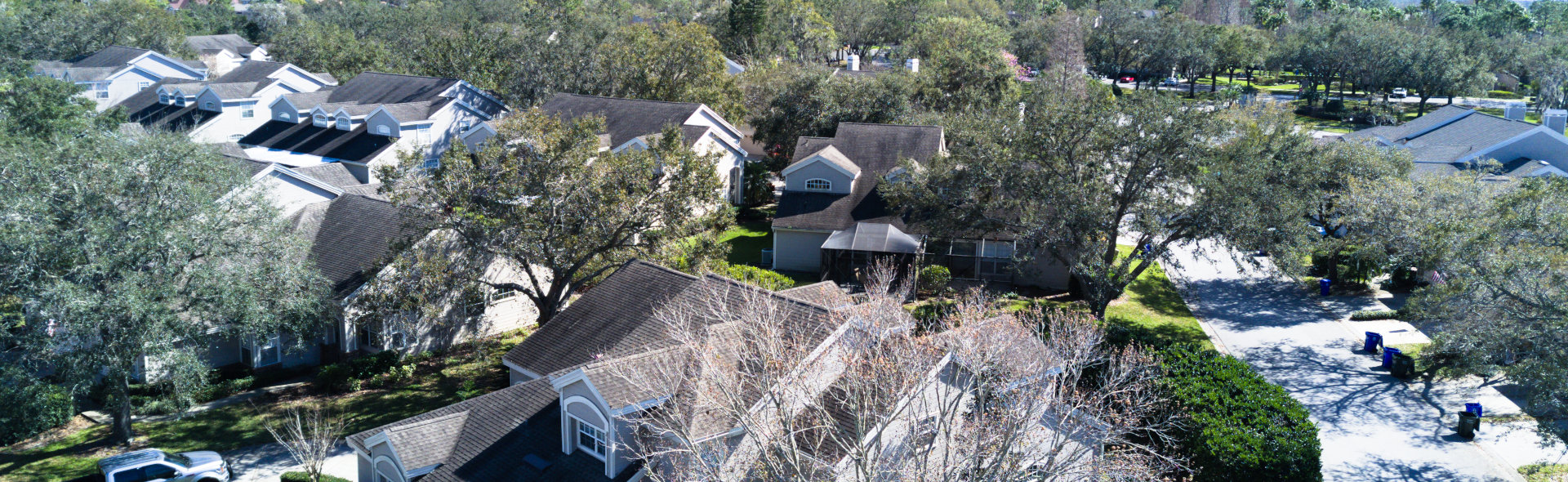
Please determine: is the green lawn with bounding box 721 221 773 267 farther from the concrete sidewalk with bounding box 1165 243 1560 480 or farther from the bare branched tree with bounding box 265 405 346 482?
the bare branched tree with bounding box 265 405 346 482

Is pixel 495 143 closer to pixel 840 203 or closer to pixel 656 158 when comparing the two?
pixel 656 158

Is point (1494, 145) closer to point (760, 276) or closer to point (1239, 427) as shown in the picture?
point (1239, 427)

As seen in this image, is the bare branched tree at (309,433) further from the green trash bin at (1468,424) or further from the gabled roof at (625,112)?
the green trash bin at (1468,424)

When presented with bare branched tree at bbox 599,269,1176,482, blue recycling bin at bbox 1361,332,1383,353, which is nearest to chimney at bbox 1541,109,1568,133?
blue recycling bin at bbox 1361,332,1383,353

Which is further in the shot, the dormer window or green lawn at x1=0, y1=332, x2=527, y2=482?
green lawn at x1=0, y1=332, x2=527, y2=482

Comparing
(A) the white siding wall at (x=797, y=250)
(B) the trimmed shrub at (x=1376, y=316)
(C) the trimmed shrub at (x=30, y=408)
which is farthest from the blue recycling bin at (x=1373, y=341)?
(C) the trimmed shrub at (x=30, y=408)

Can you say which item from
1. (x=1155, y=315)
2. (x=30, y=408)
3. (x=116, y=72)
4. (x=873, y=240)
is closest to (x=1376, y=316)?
(x=1155, y=315)
